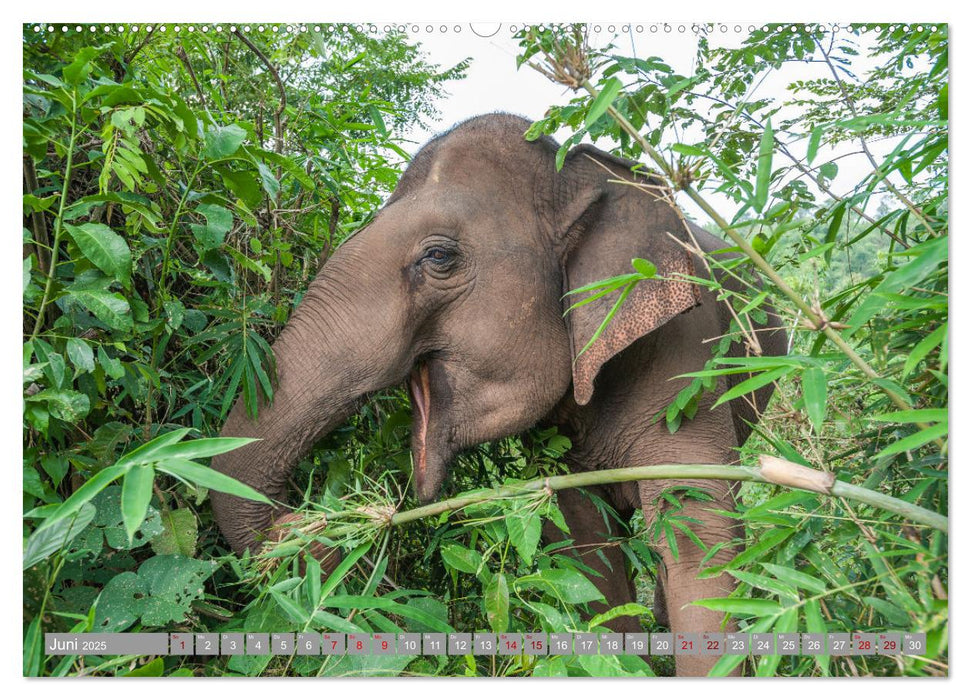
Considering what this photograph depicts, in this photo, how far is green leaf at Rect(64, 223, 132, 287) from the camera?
5.02 feet

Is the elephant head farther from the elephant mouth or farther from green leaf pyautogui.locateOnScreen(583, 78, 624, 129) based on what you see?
green leaf pyautogui.locateOnScreen(583, 78, 624, 129)

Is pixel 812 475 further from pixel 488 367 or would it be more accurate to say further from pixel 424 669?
pixel 488 367

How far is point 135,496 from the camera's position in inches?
42.5

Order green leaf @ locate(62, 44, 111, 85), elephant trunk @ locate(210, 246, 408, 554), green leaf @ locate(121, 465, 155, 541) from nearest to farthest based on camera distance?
green leaf @ locate(121, 465, 155, 541), green leaf @ locate(62, 44, 111, 85), elephant trunk @ locate(210, 246, 408, 554)

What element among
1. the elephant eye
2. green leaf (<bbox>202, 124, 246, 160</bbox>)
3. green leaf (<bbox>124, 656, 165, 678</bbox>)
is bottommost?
green leaf (<bbox>124, 656, 165, 678</bbox>)

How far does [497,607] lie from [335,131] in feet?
4.45

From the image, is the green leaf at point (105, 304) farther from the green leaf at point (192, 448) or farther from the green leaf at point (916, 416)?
the green leaf at point (916, 416)

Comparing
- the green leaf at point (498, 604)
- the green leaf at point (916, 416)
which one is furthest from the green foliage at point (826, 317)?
the green leaf at point (498, 604)

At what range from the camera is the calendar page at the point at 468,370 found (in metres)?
1.37

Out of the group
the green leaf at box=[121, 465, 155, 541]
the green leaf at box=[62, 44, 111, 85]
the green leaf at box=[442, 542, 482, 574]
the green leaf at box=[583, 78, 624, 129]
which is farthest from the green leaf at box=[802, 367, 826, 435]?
the green leaf at box=[62, 44, 111, 85]

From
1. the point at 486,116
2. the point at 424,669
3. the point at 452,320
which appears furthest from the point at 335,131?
the point at 424,669

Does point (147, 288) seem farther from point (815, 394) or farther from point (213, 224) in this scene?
point (815, 394)

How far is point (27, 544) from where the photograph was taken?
4.44 feet

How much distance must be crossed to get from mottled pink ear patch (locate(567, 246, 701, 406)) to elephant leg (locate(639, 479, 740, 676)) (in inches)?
14.5
